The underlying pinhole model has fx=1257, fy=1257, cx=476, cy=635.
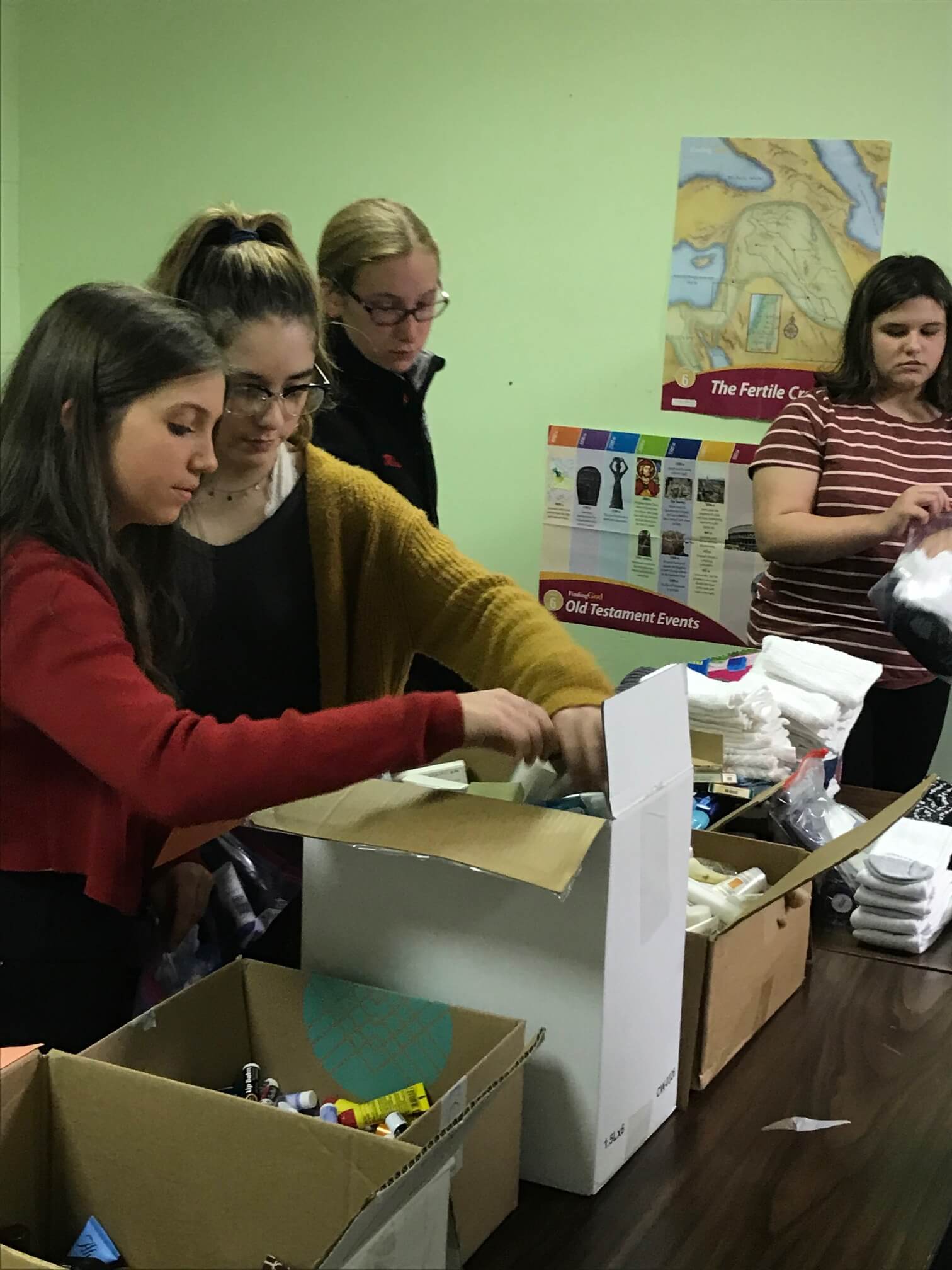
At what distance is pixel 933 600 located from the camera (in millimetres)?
1585

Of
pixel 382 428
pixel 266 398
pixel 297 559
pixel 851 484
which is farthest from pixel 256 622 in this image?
pixel 851 484

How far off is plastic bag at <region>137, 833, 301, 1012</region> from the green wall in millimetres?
1771

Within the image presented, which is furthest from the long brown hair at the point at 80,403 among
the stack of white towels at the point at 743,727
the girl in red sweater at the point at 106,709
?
the stack of white towels at the point at 743,727

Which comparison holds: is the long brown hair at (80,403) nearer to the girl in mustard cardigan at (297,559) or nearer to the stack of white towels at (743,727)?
the girl in mustard cardigan at (297,559)

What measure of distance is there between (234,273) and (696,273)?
175cm

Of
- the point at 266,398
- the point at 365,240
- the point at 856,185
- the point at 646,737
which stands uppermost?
the point at 856,185

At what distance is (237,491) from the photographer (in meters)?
1.28

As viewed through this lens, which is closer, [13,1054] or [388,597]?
[13,1054]

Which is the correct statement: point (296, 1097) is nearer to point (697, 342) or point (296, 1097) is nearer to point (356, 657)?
point (356, 657)

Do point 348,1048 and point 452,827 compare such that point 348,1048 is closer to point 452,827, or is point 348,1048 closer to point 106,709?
point 452,827

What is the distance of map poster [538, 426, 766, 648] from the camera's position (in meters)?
2.74

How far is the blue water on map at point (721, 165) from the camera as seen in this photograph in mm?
2617

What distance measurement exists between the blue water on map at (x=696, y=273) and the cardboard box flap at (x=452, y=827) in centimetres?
199

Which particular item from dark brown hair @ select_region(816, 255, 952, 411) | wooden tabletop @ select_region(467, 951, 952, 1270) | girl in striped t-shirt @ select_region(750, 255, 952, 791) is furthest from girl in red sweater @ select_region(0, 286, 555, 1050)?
dark brown hair @ select_region(816, 255, 952, 411)
